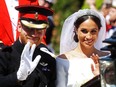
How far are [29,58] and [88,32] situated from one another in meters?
1.19

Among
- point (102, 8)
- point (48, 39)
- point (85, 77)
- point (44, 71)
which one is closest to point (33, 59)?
point (44, 71)

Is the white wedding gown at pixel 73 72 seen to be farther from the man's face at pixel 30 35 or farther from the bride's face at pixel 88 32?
the man's face at pixel 30 35

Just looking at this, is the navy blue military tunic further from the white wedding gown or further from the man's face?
the white wedding gown

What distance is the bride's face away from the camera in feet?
21.5

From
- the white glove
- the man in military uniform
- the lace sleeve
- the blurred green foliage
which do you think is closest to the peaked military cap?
the man in military uniform

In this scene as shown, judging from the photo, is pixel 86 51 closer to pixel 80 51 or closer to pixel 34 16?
pixel 80 51

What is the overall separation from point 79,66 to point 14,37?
857 mm

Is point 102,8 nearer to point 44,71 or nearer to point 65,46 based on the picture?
point 65,46

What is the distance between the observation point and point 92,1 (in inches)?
507

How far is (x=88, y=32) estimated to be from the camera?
655 centimetres

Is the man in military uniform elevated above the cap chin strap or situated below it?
below

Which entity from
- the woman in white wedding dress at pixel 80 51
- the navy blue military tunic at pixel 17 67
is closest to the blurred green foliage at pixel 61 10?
the woman in white wedding dress at pixel 80 51

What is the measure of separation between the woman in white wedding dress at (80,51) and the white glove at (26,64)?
2.31 ft

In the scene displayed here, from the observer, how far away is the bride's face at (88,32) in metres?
6.54
